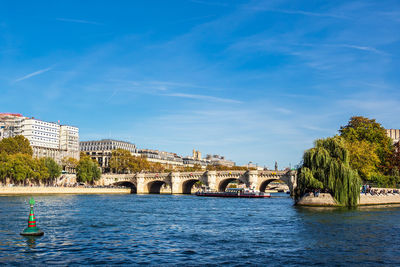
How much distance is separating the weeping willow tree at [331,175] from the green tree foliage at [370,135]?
106 feet

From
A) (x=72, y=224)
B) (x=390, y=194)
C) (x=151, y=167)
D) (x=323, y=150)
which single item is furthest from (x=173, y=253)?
(x=151, y=167)

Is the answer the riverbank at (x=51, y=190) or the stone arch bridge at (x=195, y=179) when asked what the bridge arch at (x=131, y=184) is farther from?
the riverbank at (x=51, y=190)

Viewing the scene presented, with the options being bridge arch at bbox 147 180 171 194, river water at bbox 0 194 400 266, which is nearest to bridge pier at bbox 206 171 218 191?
bridge arch at bbox 147 180 171 194

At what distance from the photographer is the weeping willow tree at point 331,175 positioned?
54094mm

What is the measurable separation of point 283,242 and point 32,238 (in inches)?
629

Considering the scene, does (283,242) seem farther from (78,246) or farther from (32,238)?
Result: (32,238)

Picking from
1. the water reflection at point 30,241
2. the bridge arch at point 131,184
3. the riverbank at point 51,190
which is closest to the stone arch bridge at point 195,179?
the bridge arch at point 131,184

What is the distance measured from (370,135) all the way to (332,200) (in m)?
44.5

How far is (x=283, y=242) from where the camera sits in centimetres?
2902

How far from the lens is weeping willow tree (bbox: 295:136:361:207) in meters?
54.1

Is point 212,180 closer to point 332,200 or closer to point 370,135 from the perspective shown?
point 370,135

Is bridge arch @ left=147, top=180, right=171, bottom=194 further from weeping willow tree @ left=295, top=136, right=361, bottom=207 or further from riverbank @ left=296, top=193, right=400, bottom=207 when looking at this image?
weeping willow tree @ left=295, top=136, right=361, bottom=207

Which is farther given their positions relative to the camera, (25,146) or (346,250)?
(25,146)

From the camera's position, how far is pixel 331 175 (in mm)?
54094
